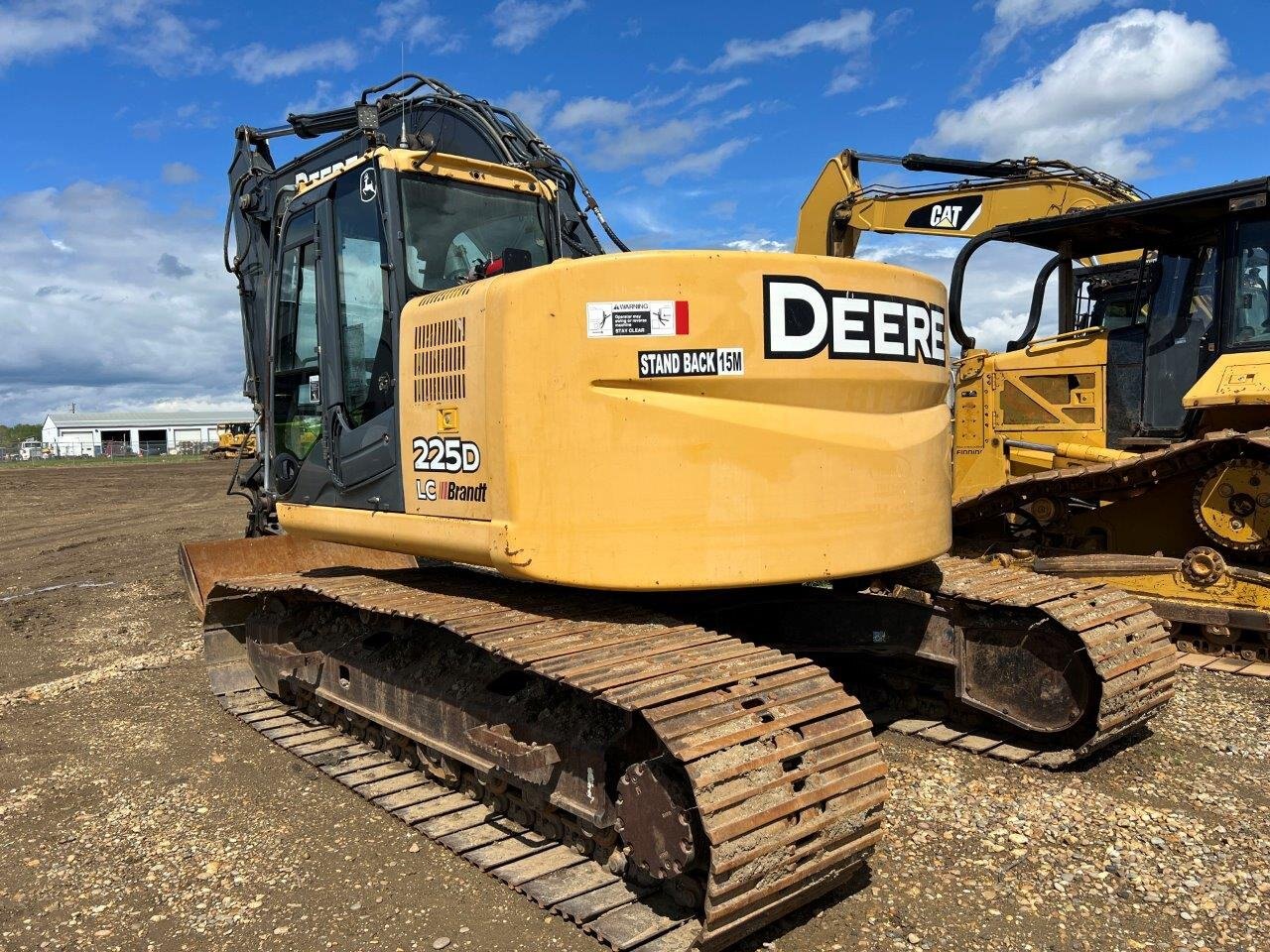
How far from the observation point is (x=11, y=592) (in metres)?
11.6

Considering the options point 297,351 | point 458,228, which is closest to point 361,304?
point 458,228

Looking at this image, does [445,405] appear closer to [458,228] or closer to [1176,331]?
[458,228]

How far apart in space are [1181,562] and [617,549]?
5411 mm

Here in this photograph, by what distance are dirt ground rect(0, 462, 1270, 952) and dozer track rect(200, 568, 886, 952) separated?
224mm

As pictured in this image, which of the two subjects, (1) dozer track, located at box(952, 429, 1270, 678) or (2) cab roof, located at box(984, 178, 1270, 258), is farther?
(2) cab roof, located at box(984, 178, 1270, 258)

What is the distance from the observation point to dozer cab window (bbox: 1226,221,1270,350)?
7605mm

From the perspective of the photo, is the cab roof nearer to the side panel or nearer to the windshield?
the windshield

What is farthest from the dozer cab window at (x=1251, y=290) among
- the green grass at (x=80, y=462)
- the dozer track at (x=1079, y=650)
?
the green grass at (x=80, y=462)

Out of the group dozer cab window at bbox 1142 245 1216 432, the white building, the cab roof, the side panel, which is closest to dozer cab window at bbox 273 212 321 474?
the side panel

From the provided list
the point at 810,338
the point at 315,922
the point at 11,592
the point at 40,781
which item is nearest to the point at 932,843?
the point at 810,338

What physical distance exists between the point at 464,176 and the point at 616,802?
3224 millimetres

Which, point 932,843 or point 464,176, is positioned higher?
point 464,176

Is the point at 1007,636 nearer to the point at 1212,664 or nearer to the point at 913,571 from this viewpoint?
the point at 913,571

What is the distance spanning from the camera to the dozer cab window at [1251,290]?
761cm
